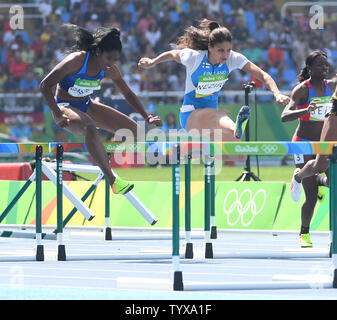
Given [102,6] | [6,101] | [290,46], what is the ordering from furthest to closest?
[102,6], [290,46], [6,101]

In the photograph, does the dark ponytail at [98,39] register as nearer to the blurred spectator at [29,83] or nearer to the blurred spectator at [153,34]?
the blurred spectator at [29,83]

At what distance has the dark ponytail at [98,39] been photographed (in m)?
8.23

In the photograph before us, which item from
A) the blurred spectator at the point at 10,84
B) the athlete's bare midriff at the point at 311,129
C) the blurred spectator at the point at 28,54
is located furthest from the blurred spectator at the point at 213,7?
the athlete's bare midriff at the point at 311,129

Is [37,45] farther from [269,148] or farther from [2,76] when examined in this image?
[269,148]

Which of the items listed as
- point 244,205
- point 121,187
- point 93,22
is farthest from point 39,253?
point 93,22

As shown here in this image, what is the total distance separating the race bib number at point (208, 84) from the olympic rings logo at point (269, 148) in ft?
6.84

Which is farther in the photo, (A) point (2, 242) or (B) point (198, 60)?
(A) point (2, 242)

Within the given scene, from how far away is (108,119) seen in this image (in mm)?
8758

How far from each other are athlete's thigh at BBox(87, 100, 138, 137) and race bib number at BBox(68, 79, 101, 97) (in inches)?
9.7

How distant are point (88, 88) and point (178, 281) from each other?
8.26ft
